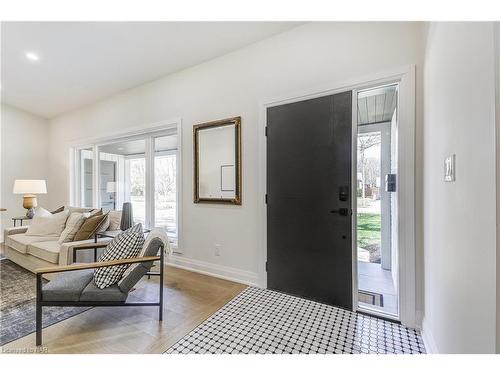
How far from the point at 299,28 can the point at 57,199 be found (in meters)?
5.98

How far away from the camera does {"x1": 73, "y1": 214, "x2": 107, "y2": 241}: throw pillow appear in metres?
3.01

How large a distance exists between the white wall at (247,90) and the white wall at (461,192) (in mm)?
537

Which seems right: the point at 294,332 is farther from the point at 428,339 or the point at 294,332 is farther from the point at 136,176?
the point at 136,176

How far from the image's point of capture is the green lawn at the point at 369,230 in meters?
3.39

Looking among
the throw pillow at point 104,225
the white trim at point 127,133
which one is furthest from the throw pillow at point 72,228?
the white trim at point 127,133

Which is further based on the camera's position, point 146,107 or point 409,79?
point 146,107

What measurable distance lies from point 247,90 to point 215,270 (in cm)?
226

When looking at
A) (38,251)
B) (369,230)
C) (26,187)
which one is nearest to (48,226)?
(38,251)

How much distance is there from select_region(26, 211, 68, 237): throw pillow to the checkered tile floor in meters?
2.84

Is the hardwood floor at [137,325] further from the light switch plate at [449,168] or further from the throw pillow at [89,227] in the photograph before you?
the light switch plate at [449,168]

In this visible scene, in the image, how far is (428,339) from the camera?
1.68m
